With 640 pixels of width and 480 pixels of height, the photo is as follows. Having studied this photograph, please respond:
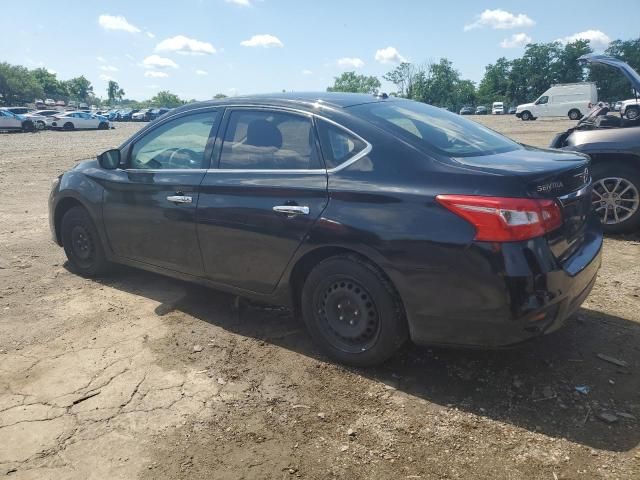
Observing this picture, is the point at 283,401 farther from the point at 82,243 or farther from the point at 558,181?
the point at 82,243

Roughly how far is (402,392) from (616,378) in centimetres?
129

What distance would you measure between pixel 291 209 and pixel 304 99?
2.80ft

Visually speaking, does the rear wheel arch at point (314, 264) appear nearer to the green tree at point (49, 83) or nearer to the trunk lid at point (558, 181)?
the trunk lid at point (558, 181)

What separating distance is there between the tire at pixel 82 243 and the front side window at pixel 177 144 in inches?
33.8

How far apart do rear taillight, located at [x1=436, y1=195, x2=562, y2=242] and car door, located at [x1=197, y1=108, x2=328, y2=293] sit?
924 millimetres

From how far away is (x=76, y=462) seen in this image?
2.50m

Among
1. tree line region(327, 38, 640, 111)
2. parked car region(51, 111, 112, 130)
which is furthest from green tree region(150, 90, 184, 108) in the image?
parked car region(51, 111, 112, 130)

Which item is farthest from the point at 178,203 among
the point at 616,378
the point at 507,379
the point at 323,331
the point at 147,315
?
the point at 616,378

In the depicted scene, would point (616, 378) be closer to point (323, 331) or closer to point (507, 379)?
point (507, 379)

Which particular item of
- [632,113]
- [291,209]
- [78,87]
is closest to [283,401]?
[291,209]

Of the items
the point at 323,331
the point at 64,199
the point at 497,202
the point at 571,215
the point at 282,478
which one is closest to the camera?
the point at 282,478

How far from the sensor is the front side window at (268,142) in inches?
132

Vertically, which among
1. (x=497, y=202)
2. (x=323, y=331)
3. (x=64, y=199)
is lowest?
(x=323, y=331)

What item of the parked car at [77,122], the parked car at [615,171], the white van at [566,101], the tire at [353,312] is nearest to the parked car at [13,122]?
the parked car at [77,122]
